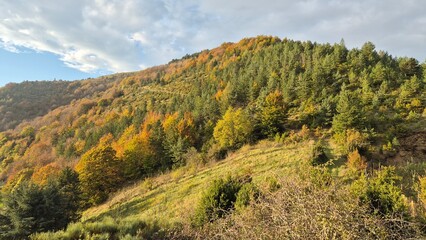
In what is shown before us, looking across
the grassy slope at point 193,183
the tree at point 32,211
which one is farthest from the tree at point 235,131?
the tree at point 32,211

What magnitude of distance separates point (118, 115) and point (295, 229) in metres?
80.1

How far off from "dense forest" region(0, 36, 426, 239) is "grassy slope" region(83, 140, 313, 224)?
211cm

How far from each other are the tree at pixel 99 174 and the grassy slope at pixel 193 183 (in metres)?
7.72

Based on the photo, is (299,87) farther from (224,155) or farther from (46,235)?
→ (46,235)

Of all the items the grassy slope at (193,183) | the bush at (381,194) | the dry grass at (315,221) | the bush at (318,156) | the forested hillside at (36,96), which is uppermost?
the forested hillside at (36,96)

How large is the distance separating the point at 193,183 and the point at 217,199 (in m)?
11.8

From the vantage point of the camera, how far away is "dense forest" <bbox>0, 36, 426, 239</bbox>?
5512 mm

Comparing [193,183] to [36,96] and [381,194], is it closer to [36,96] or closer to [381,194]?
[381,194]

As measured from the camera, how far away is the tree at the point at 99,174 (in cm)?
3070

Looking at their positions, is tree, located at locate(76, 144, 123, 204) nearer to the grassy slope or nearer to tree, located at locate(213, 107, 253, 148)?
the grassy slope

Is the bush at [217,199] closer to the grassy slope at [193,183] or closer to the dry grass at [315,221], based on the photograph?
the dry grass at [315,221]

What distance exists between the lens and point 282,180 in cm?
544

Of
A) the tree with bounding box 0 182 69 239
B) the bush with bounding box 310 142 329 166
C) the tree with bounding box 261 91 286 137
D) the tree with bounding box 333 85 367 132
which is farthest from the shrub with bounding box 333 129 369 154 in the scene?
the tree with bounding box 0 182 69 239

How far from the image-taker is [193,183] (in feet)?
70.5
